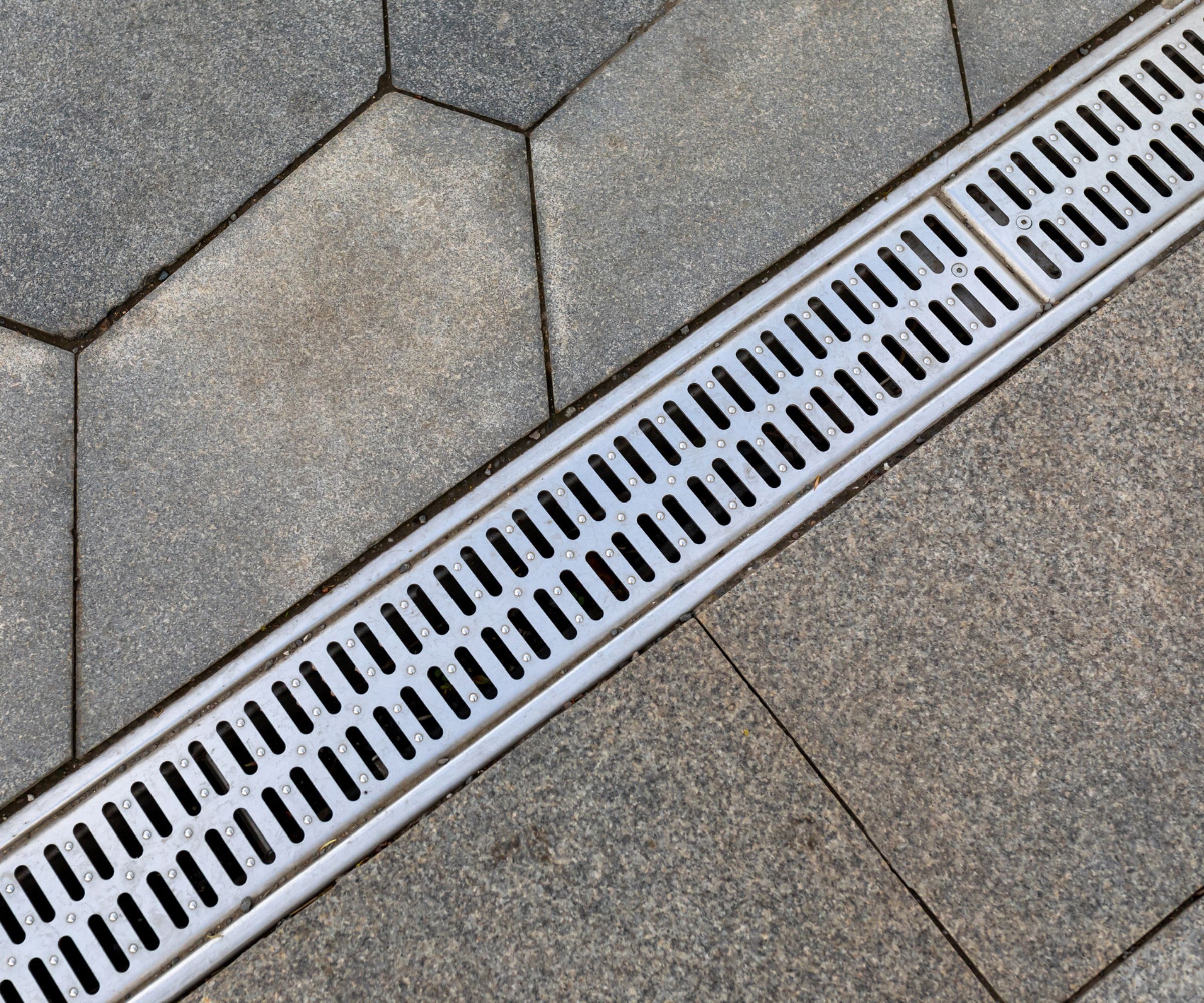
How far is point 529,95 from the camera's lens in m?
2.26

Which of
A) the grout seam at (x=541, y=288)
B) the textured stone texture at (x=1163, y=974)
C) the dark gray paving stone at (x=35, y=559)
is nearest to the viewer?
the textured stone texture at (x=1163, y=974)

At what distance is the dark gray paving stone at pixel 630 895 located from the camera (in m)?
1.80

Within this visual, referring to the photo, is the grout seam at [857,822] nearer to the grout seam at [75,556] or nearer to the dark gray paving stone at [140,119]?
the grout seam at [75,556]

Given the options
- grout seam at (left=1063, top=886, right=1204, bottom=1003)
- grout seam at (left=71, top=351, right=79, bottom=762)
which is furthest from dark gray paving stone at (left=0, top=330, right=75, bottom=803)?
grout seam at (left=1063, top=886, right=1204, bottom=1003)

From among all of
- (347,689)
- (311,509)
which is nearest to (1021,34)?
(311,509)

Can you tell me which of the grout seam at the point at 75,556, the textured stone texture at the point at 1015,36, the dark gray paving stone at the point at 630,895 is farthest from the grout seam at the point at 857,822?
the textured stone texture at the point at 1015,36

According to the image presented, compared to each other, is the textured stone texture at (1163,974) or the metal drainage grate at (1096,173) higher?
the metal drainage grate at (1096,173)

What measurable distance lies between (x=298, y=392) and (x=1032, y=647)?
5.25 feet

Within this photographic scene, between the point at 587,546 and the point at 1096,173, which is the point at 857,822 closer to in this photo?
the point at 587,546

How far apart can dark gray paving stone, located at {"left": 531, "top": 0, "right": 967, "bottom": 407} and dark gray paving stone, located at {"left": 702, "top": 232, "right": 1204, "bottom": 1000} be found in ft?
1.88

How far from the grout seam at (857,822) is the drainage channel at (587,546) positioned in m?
0.14

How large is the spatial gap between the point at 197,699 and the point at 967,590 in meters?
1.56

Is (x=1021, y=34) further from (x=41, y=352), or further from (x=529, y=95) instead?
(x=41, y=352)

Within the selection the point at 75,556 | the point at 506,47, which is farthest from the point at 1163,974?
the point at 506,47
